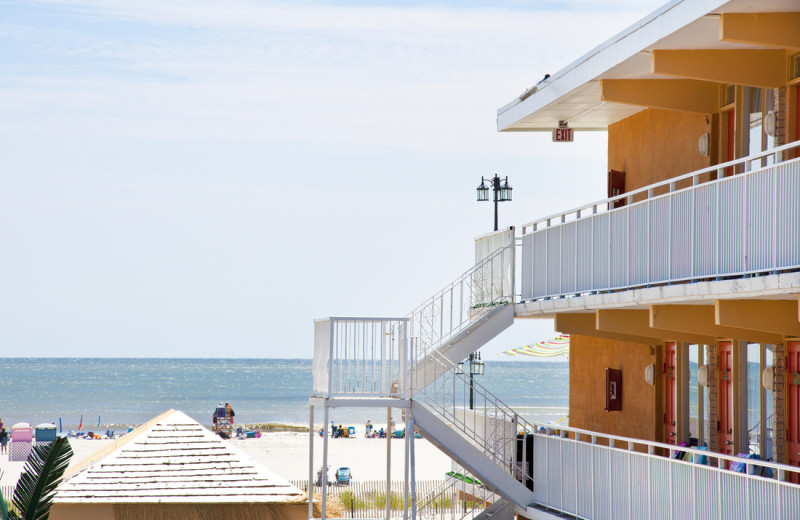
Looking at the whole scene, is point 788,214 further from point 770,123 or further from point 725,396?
point 725,396

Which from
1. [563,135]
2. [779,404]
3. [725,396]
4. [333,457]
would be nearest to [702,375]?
[725,396]

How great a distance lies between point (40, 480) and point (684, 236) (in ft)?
23.8

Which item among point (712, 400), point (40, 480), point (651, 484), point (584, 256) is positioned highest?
point (584, 256)

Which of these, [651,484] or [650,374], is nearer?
[651,484]

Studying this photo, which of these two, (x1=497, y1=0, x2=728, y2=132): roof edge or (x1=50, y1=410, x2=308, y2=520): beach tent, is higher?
(x1=497, y1=0, x2=728, y2=132): roof edge

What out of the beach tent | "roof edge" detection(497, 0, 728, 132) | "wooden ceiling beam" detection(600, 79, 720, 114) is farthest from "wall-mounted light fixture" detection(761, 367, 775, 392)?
the beach tent

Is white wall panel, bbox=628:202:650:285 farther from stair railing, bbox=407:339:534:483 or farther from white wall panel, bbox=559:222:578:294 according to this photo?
stair railing, bbox=407:339:534:483

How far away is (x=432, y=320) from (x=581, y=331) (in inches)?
111

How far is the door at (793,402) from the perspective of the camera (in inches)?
555

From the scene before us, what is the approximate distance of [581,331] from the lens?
18484 mm

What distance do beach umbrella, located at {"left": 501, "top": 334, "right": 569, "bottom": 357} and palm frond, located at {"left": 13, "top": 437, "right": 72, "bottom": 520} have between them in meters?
18.7

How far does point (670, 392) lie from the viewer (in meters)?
18.1

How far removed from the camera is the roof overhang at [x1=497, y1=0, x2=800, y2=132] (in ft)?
42.0

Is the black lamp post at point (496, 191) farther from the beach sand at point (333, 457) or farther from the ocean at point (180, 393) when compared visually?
the ocean at point (180, 393)
